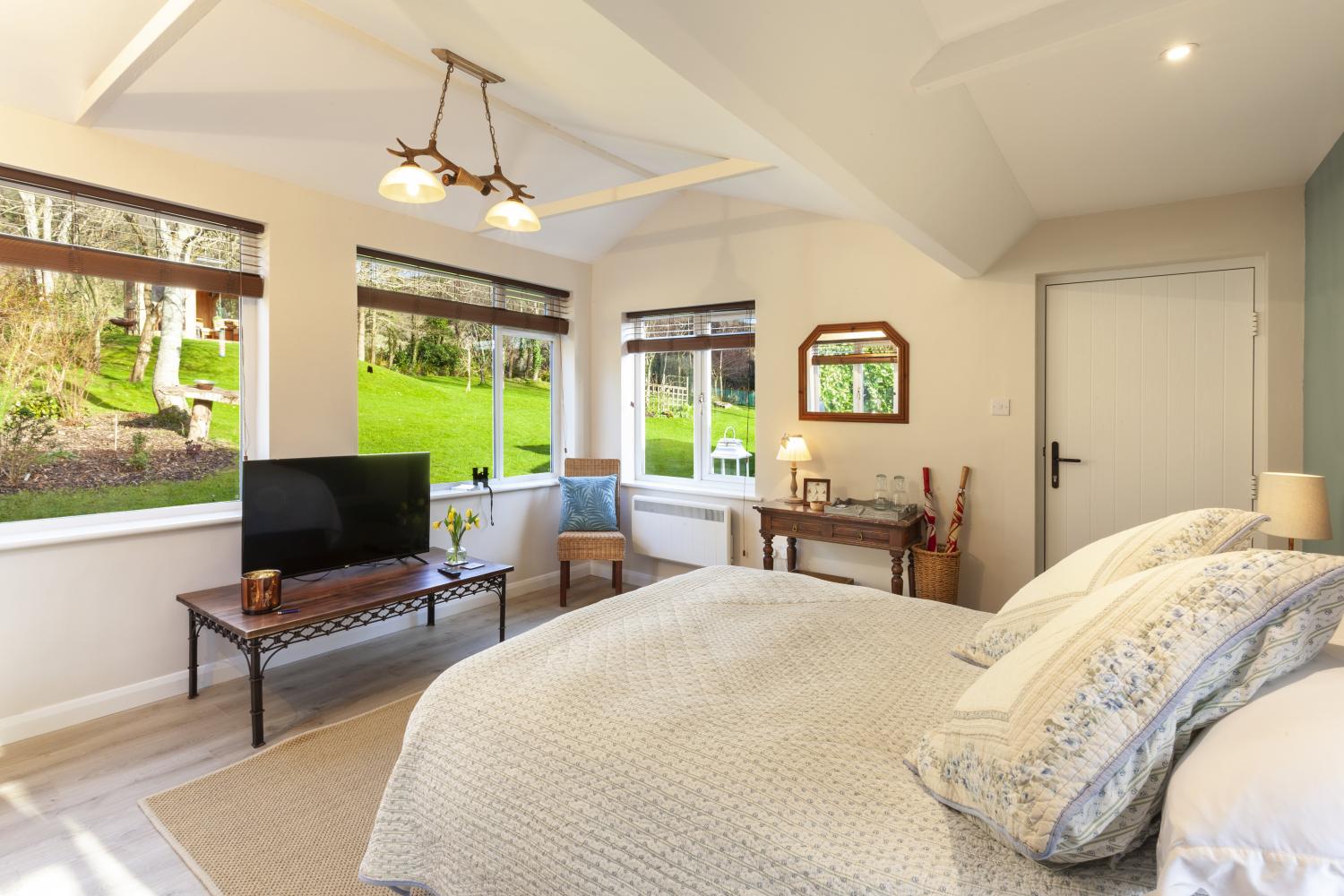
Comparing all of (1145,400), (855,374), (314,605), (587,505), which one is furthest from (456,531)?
(1145,400)

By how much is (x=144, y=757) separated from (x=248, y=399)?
172 cm

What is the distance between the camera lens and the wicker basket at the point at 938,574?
3.53m

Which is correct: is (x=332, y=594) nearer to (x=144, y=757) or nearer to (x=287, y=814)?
(x=144, y=757)

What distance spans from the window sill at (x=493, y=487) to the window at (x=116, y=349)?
3.77 feet

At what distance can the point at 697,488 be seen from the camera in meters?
4.75

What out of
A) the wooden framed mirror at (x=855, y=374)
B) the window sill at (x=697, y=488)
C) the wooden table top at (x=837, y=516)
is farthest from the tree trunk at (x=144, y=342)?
the wooden framed mirror at (x=855, y=374)

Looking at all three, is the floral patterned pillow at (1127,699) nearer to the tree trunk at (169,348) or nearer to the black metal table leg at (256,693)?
the black metal table leg at (256,693)

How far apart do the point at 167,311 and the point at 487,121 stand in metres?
1.85

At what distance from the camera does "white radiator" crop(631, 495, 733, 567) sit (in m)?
4.48

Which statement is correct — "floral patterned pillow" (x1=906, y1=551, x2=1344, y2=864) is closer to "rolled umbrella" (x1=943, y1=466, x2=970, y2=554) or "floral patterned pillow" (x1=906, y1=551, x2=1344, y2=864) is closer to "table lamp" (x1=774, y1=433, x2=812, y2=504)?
"rolled umbrella" (x1=943, y1=466, x2=970, y2=554)

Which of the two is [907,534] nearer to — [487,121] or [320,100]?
[487,121]

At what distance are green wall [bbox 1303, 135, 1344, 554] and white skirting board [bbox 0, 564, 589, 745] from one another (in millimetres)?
4449

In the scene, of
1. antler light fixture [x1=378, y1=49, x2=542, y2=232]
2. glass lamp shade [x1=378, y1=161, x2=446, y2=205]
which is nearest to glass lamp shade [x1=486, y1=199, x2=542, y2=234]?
antler light fixture [x1=378, y1=49, x2=542, y2=232]

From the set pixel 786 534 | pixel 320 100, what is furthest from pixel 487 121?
pixel 786 534
